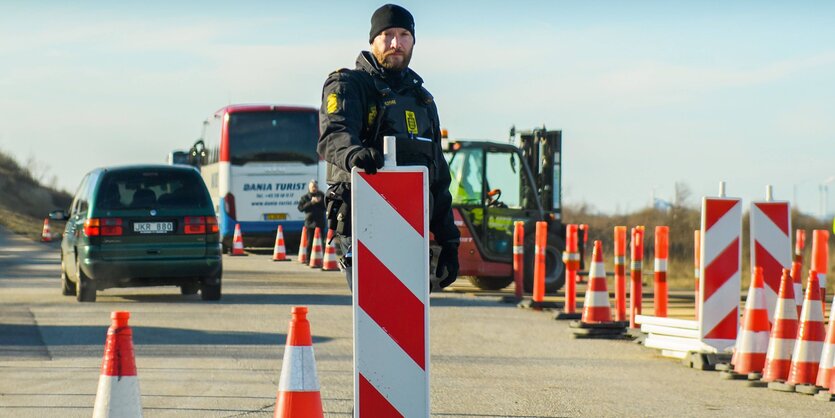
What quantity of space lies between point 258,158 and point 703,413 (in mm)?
28395

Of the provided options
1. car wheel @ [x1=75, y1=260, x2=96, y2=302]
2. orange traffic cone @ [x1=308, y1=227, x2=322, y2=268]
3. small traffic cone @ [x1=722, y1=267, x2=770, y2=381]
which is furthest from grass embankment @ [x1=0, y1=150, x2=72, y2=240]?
small traffic cone @ [x1=722, y1=267, x2=770, y2=381]

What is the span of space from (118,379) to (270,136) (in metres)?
30.6

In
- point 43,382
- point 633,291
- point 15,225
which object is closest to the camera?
point 43,382

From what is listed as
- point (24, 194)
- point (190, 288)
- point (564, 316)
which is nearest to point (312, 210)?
point (190, 288)

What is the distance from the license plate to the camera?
18719 millimetres

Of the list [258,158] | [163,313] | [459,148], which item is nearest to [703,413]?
[163,313]

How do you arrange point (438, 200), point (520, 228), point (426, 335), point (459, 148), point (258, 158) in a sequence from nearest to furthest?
point (426, 335), point (438, 200), point (520, 228), point (459, 148), point (258, 158)

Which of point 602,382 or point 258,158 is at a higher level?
point 258,158

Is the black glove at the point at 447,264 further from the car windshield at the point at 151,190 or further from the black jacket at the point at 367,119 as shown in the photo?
the car windshield at the point at 151,190

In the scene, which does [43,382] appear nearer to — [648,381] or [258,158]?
[648,381]

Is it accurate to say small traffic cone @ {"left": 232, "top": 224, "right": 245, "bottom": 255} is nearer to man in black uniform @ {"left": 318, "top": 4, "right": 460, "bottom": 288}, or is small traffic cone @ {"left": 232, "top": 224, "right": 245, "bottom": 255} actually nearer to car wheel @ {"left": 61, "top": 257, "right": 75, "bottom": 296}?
car wheel @ {"left": 61, "top": 257, "right": 75, "bottom": 296}

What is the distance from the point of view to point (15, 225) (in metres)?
64.9

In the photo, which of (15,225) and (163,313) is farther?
(15,225)

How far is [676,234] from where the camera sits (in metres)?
50.4
